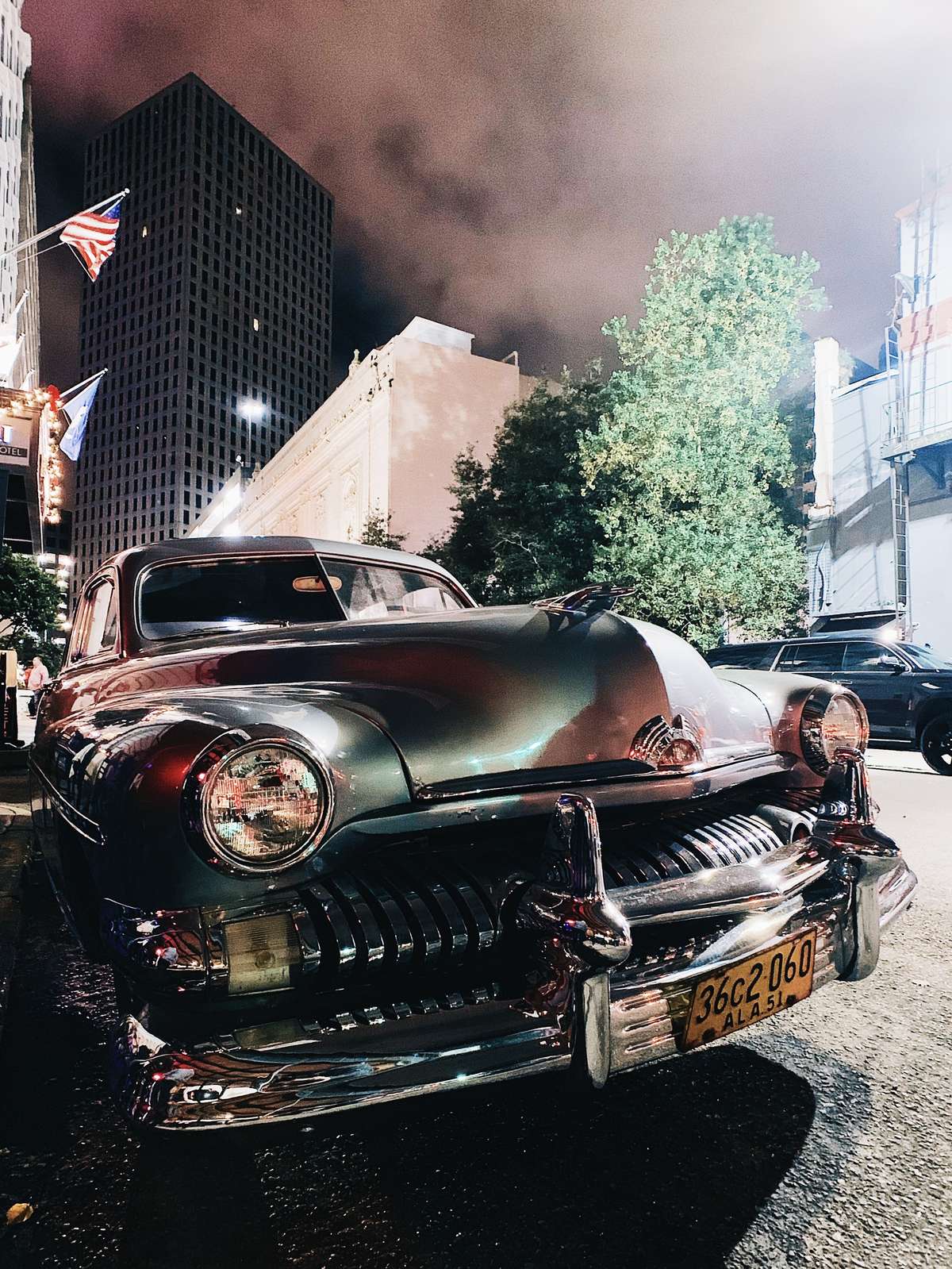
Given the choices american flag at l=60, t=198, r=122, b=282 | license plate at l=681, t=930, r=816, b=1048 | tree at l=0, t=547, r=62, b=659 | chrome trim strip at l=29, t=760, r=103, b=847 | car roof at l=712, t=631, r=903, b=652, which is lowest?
license plate at l=681, t=930, r=816, b=1048

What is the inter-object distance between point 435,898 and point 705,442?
1837 cm

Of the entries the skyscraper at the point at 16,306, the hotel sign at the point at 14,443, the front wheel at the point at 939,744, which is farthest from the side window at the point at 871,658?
the hotel sign at the point at 14,443

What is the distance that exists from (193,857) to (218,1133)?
1.50 feet

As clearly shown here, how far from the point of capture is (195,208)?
4505 inches

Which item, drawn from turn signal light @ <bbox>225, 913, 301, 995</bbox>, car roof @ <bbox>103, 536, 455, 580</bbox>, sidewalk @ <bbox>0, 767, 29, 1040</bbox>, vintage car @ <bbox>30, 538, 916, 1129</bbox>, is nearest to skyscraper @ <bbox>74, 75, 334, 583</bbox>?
sidewalk @ <bbox>0, 767, 29, 1040</bbox>

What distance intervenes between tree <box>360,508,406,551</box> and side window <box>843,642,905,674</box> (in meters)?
18.1

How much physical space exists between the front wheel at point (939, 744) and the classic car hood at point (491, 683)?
8.04 m

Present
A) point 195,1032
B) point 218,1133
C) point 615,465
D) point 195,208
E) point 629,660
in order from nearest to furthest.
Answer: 1. point 218,1133
2. point 195,1032
3. point 629,660
4. point 615,465
5. point 195,208

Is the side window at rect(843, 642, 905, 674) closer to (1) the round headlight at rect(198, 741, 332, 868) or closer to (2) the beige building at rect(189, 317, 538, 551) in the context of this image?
(1) the round headlight at rect(198, 741, 332, 868)

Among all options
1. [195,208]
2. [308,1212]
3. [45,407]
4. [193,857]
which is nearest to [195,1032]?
[193,857]

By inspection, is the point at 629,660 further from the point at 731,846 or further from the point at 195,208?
the point at 195,208

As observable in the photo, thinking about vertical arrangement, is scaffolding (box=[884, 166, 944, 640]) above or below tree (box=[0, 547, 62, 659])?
above

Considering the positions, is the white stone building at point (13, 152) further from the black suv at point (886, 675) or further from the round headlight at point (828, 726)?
the round headlight at point (828, 726)

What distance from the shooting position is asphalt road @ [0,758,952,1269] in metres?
1.54
